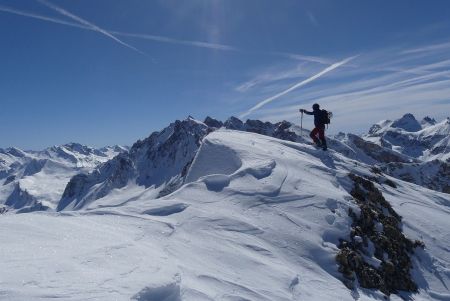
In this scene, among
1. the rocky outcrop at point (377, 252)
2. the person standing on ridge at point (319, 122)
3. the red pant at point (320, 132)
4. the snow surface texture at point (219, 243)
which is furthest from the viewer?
the red pant at point (320, 132)

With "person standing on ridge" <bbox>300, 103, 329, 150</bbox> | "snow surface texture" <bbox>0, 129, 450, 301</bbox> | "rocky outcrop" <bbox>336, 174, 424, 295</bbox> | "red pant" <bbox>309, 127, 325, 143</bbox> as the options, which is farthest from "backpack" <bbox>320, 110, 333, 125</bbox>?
"rocky outcrop" <bbox>336, 174, 424, 295</bbox>

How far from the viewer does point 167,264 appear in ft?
33.0

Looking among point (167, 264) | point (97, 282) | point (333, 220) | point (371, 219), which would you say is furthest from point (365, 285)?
point (97, 282)

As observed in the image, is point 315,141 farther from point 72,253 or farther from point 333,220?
point 72,253

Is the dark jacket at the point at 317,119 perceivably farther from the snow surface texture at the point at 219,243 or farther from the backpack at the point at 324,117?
the snow surface texture at the point at 219,243

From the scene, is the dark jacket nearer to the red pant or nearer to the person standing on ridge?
the person standing on ridge

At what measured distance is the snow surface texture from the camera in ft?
Answer: 28.2

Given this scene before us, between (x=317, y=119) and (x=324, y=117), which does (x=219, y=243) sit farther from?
(x=324, y=117)

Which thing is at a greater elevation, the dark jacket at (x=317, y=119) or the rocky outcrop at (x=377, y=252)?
the dark jacket at (x=317, y=119)

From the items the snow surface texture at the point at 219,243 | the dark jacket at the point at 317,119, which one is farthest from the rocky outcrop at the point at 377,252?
the dark jacket at the point at 317,119

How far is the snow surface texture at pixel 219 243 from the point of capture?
8602 mm

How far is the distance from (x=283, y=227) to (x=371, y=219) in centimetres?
460

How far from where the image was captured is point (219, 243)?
41.1 ft

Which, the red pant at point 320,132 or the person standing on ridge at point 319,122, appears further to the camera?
the red pant at point 320,132
